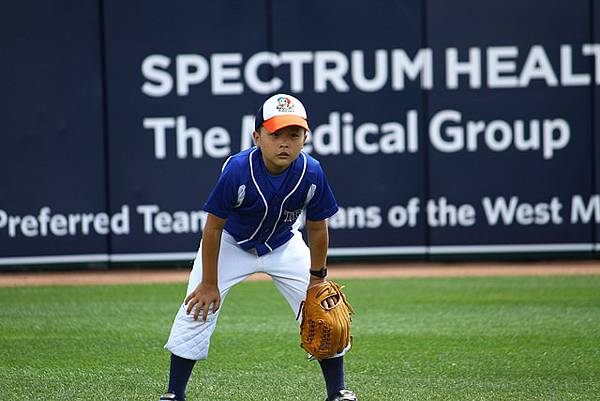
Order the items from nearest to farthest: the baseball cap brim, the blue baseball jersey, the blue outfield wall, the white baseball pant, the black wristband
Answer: the baseball cap brim < the blue baseball jersey < the white baseball pant < the black wristband < the blue outfield wall

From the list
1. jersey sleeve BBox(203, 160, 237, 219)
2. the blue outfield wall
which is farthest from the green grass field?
the blue outfield wall

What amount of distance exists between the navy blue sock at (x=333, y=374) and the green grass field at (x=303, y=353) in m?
0.37

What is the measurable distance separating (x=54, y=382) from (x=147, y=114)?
5.71 metres

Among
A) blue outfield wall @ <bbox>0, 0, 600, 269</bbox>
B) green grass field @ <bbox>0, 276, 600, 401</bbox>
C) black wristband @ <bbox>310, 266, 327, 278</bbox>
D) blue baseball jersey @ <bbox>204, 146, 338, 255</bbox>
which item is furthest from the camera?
blue outfield wall @ <bbox>0, 0, 600, 269</bbox>

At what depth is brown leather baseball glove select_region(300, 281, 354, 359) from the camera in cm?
495

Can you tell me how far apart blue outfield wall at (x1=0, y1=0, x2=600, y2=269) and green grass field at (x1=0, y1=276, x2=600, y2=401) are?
1337 millimetres

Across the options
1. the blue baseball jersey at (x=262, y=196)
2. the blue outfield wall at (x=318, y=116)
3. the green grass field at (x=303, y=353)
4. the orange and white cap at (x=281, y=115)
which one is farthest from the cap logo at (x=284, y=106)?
the blue outfield wall at (x=318, y=116)

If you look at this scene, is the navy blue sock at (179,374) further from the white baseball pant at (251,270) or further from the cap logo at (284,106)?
the cap logo at (284,106)

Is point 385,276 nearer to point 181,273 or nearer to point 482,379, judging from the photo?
point 181,273

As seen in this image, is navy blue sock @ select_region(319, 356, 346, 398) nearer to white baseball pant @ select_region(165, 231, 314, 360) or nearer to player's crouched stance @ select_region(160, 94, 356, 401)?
player's crouched stance @ select_region(160, 94, 356, 401)

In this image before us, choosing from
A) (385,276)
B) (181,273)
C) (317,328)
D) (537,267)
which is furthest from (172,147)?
(317,328)

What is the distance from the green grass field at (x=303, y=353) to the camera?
5672mm

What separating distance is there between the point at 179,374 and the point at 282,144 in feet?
4.05

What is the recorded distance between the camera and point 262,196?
4844mm
